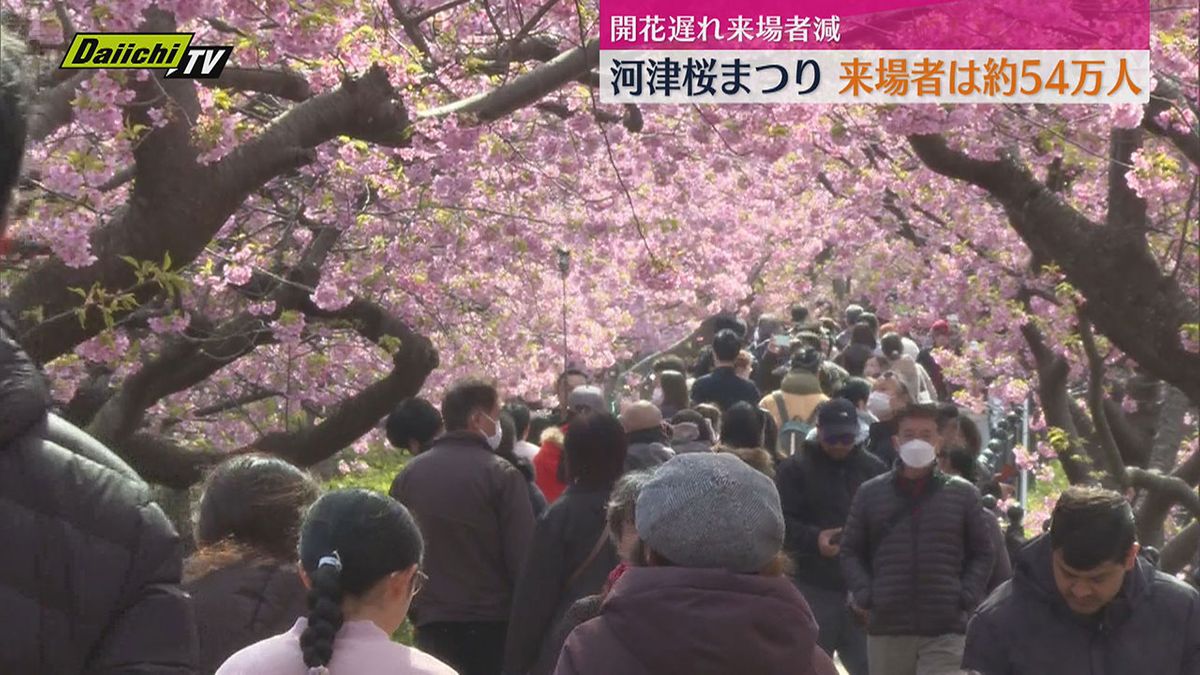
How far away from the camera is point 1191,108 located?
8.95 metres

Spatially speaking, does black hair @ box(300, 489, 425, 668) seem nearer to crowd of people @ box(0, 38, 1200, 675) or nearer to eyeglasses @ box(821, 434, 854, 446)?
crowd of people @ box(0, 38, 1200, 675)

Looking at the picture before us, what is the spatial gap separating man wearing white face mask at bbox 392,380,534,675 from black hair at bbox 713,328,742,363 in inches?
192

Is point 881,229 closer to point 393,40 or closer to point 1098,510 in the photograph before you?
point 393,40

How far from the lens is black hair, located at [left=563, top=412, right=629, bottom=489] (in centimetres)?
570

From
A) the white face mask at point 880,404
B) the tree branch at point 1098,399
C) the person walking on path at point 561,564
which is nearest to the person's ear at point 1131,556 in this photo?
the person walking on path at point 561,564

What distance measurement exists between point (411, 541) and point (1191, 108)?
7049 millimetres

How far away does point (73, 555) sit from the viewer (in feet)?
6.94

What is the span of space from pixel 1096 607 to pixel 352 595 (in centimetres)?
204

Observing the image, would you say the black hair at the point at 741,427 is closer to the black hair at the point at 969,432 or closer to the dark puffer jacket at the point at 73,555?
the black hair at the point at 969,432

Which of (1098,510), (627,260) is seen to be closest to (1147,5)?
(1098,510)

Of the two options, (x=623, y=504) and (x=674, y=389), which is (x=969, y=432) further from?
(x=623, y=504)

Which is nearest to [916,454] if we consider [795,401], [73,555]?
[795,401]

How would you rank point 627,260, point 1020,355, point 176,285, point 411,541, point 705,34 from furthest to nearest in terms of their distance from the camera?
point 627,260
point 1020,355
point 705,34
point 176,285
point 411,541

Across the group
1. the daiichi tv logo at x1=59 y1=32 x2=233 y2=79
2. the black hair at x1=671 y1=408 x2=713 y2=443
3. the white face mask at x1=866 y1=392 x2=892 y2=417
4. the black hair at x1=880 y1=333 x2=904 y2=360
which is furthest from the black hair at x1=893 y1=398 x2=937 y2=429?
the black hair at x1=880 y1=333 x2=904 y2=360
